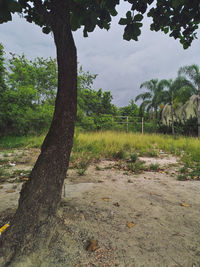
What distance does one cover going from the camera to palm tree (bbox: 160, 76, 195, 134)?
539 inches

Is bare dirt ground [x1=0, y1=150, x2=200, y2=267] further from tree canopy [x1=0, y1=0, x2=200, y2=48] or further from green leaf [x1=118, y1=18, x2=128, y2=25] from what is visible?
green leaf [x1=118, y1=18, x2=128, y2=25]

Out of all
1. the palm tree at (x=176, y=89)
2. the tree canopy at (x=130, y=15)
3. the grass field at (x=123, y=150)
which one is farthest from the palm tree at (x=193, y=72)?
the tree canopy at (x=130, y=15)

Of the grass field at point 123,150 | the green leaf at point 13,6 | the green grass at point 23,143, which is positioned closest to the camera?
the green leaf at point 13,6

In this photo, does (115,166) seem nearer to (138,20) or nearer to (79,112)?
(138,20)

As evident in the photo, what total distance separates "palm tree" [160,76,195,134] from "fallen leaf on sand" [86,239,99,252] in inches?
559

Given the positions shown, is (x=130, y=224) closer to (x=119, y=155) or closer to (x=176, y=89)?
(x=119, y=155)

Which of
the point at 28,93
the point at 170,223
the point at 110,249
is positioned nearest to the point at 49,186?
the point at 110,249

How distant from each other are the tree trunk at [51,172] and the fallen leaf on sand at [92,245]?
316 millimetres

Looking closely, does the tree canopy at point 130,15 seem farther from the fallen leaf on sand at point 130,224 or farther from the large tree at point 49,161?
the fallen leaf on sand at point 130,224

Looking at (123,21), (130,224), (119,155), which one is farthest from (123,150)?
(123,21)

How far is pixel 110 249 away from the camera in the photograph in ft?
3.63

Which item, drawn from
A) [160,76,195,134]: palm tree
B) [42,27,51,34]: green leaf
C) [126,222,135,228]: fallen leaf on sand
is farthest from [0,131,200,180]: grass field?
[160,76,195,134]: palm tree

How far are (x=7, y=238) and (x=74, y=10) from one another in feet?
6.58

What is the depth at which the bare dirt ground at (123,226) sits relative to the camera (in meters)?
1.03
